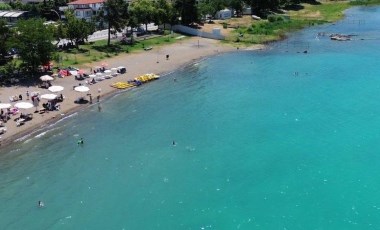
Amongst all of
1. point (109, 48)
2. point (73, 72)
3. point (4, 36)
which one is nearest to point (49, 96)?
point (73, 72)

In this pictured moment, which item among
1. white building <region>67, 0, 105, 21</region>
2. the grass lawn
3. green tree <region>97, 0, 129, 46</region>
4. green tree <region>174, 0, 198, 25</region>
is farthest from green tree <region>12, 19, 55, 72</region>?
green tree <region>174, 0, 198, 25</region>

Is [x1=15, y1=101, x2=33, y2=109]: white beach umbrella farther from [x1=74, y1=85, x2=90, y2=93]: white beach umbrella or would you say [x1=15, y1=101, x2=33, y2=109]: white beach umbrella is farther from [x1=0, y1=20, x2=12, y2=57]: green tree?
[x1=0, y1=20, x2=12, y2=57]: green tree

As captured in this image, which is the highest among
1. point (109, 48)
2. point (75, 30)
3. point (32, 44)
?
point (75, 30)

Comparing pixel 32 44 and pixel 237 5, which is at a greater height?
pixel 237 5

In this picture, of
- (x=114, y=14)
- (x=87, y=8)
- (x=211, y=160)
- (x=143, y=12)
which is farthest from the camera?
(x=87, y=8)

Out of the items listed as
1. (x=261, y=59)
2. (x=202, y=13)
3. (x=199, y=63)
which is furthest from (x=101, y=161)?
(x=202, y=13)

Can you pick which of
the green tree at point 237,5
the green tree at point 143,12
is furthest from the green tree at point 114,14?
the green tree at point 237,5

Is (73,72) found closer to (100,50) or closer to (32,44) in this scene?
(32,44)
